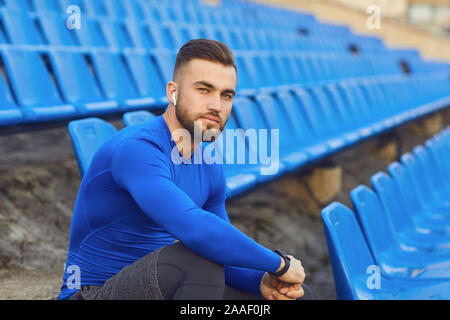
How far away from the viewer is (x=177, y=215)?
0.42 m

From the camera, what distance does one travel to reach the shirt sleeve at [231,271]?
507 millimetres

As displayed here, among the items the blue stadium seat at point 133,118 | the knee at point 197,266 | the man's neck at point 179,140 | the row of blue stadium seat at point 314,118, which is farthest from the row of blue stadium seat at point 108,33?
the knee at point 197,266

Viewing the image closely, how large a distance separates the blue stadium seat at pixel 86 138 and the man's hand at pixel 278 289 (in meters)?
0.26

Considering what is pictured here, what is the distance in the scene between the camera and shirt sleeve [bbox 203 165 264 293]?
0.51 meters

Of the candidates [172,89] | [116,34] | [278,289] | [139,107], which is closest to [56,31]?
[116,34]

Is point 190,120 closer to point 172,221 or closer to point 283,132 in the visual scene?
point 172,221

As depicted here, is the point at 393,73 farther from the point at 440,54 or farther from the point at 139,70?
the point at 139,70

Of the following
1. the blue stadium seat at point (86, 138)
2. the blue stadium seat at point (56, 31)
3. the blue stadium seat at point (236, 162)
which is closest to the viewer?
the blue stadium seat at point (86, 138)

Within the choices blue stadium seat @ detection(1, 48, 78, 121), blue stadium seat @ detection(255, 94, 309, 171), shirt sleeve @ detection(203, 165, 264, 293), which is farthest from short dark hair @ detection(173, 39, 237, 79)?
blue stadium seat @ detection(255, 94, 309, 171)

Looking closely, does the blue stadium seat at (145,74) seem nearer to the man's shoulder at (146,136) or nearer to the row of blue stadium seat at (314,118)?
the row of blue stadium seat at (314,118)

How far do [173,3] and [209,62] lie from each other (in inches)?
69.8

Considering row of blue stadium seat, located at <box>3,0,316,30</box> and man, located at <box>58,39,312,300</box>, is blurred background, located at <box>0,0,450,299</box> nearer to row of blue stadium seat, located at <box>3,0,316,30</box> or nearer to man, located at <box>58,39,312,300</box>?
row of blue stadium seat, located at <box>3,0,316,30</box>

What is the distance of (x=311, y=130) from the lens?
1444mm

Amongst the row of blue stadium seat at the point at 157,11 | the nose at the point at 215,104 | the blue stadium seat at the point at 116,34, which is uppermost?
the row of blue stadium seat at the point at 157,11
